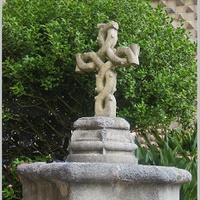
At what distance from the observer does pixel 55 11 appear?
5316mm

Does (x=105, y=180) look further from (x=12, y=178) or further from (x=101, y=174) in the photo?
(x=12, y=178)

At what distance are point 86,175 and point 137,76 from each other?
2.59 m

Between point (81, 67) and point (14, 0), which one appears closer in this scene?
point (81, 67)

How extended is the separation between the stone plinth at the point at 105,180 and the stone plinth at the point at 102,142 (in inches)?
13.7

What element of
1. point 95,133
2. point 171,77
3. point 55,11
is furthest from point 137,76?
point 95,133

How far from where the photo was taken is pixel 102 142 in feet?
10.3

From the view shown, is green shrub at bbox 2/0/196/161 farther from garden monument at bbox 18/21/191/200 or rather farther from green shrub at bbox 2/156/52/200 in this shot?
garden monument at bbox 18/21/191/200

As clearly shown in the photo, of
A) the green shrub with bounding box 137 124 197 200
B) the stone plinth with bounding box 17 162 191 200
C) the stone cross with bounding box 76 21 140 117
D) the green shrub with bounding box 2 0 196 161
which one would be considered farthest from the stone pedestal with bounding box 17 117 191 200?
the green shrub with bounding box 2 0 196 161

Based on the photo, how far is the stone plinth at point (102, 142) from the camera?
3129mm


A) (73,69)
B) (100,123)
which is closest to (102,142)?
(100,123)

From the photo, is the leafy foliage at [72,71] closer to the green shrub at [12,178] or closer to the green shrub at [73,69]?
the green shrub at [73,69]

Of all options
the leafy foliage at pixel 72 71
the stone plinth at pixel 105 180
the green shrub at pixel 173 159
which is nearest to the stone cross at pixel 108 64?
the stone plinth at pixel 105 180

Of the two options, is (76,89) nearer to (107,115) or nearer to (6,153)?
(6,153)

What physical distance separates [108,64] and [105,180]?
3.30 ft
